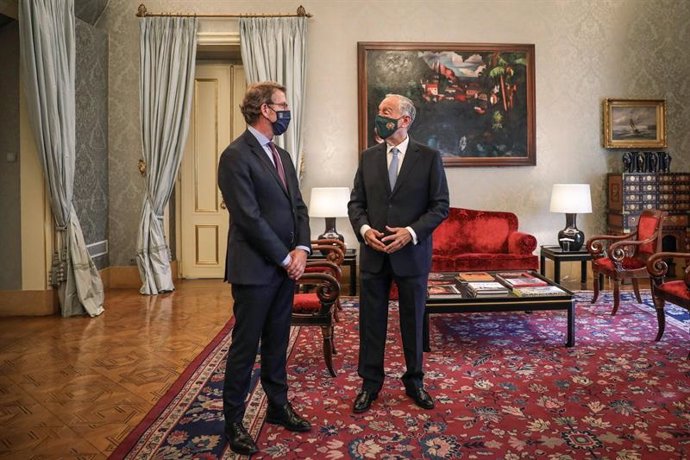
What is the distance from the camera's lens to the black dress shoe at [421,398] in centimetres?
316

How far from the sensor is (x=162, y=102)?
699 centimetres

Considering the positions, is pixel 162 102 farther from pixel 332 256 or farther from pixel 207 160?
pixel 332 256

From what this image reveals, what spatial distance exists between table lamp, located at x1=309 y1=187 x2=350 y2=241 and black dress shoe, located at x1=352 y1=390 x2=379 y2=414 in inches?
136

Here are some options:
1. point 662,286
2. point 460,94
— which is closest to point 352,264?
point 460,94

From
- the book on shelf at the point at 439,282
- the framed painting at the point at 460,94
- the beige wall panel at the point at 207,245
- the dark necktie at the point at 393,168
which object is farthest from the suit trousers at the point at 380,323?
the beige wall panel at the point at 207,245

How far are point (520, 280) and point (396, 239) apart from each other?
2434 mm

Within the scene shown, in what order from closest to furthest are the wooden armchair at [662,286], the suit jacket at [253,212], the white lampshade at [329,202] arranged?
the suit jacket at [253,212], the wooden armchair at [662,286], the white lampshade at [329,202]

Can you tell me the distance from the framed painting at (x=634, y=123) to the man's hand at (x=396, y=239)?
17.3 feet

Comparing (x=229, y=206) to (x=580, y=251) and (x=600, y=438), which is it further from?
(x=580, y=251)

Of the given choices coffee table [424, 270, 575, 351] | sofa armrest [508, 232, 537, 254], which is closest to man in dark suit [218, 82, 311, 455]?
coffee table [424, 270, 575, 351]

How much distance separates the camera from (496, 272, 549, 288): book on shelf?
4.84 meters

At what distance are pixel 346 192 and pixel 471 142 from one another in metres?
1.75

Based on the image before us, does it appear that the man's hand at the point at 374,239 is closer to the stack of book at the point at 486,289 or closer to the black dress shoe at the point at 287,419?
the black dress shoe at the point at 287,419

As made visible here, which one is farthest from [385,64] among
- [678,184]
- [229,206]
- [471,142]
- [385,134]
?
[229,206]
